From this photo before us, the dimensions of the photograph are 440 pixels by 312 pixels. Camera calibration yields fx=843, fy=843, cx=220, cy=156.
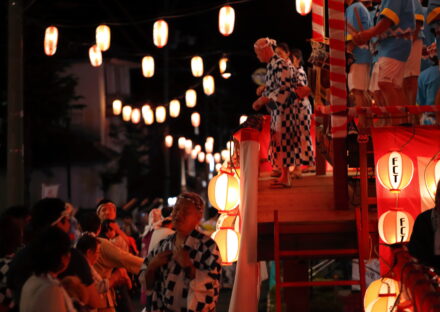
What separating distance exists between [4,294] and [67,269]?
2.89 ft

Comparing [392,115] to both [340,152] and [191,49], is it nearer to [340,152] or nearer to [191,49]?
[340,152]

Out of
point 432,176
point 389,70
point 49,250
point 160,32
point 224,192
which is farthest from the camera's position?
point 160,32

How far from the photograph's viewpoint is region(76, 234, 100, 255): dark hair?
8.41 metres

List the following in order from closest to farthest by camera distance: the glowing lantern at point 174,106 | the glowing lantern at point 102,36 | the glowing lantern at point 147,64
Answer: the glowing lantern at point 102,36 < the glowing lantern at point 147,64 < the glowing lantern at point 174,106

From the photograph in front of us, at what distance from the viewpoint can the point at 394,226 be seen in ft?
34.8

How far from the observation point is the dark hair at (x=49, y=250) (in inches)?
237

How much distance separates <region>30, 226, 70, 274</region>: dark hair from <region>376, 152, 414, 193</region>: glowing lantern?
558cm

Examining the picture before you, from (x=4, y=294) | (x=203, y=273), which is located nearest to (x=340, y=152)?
(x=203, y=273)

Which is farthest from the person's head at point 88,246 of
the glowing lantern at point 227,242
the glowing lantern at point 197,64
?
the glowing lantern at point 197,64

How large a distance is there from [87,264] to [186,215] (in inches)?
46.8

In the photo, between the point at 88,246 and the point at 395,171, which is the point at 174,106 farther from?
the point at 88,246

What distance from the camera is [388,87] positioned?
11656 mm

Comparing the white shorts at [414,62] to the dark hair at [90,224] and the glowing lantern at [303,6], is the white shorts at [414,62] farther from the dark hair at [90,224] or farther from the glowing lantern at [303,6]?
the glowing lantern at [303,6]

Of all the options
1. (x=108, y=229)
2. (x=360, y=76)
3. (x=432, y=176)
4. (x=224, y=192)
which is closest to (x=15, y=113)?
(x=224, y=192)
